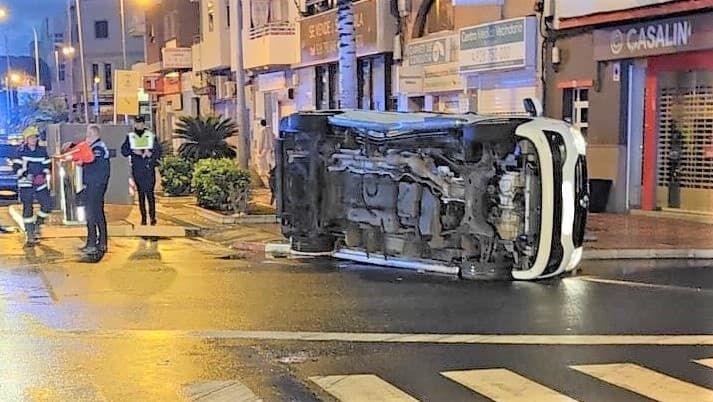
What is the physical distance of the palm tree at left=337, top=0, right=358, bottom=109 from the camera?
60.4 ft

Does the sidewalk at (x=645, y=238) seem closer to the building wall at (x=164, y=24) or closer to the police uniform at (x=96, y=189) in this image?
the police uniform at (x=96, y=189)

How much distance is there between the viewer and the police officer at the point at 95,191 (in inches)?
589

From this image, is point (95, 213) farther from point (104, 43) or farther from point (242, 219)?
point (104, 43)

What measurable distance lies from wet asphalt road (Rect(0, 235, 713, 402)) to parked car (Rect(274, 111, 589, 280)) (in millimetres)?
548

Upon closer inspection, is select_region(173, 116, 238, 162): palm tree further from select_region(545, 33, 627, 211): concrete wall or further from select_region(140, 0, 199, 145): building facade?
select_region(140, 0, 199, 145): building facade

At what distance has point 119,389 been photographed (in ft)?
23.3

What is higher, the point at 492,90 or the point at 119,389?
the point at 492,90

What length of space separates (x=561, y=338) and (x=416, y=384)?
1973mm

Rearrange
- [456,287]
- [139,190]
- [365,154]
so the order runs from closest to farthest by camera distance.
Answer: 1. [456,287]
2. [365,154]
3. [139,190]

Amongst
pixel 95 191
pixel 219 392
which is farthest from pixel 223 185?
pixel 219 392

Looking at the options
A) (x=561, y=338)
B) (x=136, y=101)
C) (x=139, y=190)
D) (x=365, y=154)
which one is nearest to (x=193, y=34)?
(x=136, y=101)

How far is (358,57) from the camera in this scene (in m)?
28.8

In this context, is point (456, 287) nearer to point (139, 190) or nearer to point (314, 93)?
point (139, 190)

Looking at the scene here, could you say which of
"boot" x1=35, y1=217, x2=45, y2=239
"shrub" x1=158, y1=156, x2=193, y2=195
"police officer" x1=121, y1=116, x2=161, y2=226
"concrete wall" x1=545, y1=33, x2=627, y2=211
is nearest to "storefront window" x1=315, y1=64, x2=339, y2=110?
"shrub" x1=158, y1=156, x2=193, y2=195
